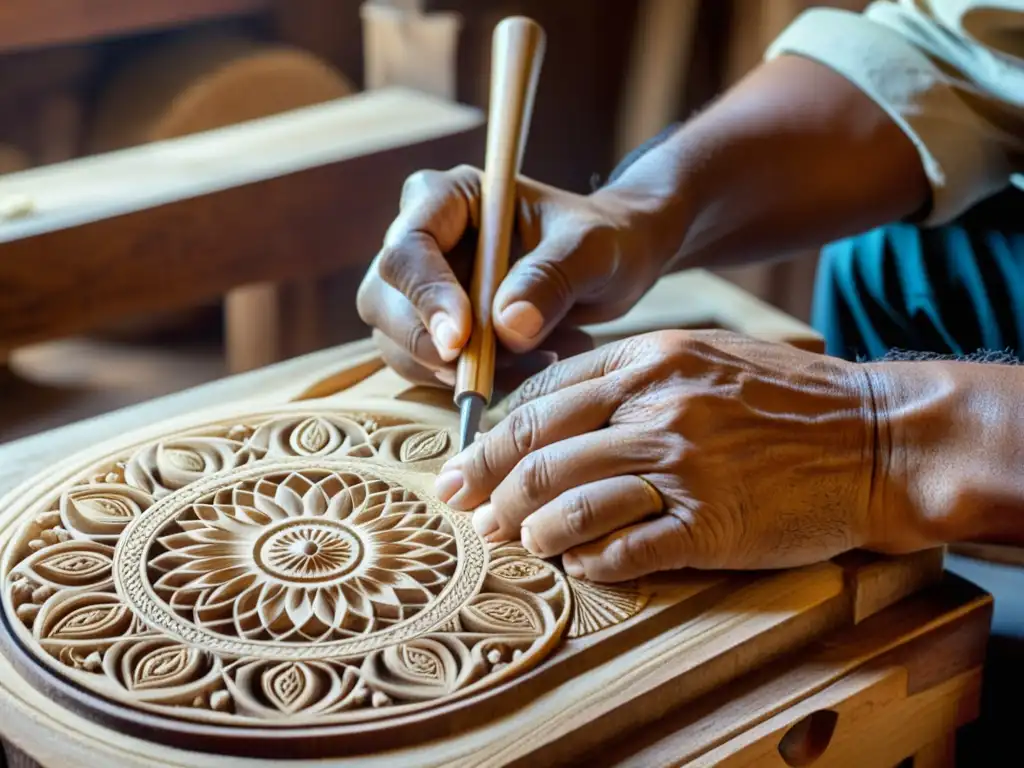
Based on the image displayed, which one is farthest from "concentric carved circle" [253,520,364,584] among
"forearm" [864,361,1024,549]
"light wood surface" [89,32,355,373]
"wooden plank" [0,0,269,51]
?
"wooden plank" [0,0,269,51]

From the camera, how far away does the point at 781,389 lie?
1.14 metres

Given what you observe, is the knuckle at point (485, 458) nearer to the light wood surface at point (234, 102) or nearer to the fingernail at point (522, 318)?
the fingernail at point (522, 318)

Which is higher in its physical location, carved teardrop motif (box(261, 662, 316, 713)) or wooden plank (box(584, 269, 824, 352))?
carved teardrop motif (box(261, 662, 316, 713))

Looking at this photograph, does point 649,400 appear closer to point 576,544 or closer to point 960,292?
point 576,544

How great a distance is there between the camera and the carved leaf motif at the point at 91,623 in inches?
39.8

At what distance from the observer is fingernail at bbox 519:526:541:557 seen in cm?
111

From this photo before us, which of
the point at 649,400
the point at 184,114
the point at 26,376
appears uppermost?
the point at 649,400

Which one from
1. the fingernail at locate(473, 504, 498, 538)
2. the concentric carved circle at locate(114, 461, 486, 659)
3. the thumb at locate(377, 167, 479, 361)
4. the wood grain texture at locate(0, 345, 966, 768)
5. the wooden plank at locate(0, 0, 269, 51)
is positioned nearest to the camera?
the wood grain texture at locate(0, 345, 966, 768)

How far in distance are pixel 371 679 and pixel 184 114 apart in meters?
1.83

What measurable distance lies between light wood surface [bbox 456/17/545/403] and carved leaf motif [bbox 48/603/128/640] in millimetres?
412

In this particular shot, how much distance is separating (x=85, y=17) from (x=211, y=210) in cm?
77

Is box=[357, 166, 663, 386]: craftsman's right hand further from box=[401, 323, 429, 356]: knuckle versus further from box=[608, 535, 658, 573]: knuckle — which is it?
box=[608, 535, 658, 573]: knuckle

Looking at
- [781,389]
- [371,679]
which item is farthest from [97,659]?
[781,389]

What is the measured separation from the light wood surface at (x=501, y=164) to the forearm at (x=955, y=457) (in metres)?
0.40
